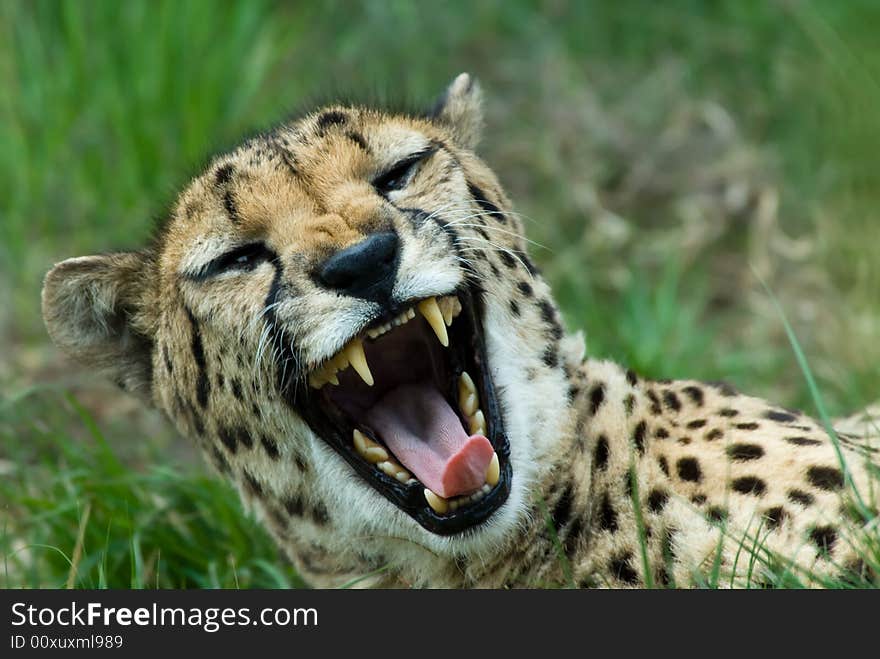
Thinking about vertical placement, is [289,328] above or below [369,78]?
below

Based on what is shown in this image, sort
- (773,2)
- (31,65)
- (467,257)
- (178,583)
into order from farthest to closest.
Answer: (773,2) < (31,65) < (178,583) < (467,257)

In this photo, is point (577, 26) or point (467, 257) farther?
point (577, 26)

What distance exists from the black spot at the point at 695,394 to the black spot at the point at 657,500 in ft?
1.50

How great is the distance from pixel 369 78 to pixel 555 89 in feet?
3.94

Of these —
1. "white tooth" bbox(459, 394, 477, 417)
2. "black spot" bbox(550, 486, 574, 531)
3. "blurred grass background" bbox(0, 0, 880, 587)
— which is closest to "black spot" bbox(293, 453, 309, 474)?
"white tooth" bbox(459, 394, 477, 417)

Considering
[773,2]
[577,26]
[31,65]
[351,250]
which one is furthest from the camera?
[577,26]

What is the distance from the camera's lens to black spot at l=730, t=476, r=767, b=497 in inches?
133

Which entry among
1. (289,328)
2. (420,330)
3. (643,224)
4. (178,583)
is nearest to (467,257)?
(420,330)

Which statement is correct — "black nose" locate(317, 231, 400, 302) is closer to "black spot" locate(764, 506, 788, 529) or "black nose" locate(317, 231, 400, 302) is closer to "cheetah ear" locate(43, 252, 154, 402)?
"cheetah ear" locate(43, 252, 154, 402)

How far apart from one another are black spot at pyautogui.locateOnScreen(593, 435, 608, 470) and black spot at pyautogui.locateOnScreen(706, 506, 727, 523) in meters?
0.34

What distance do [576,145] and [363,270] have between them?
187 inches

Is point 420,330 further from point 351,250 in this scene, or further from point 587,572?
point 587,572

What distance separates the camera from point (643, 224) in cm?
755

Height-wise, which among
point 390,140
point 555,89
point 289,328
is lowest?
point 289,328
